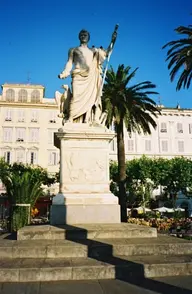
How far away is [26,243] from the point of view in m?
5.09

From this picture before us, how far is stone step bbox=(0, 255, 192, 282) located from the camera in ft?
13.0

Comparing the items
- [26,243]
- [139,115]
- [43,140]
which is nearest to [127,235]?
[26,243]

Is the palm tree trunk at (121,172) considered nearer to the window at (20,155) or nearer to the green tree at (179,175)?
the green tree at (179,175)

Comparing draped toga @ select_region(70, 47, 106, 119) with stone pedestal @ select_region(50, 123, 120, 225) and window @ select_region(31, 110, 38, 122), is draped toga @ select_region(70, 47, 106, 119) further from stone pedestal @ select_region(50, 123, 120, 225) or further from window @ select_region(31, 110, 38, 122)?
window @ select_region(31, 110, 38, 122)

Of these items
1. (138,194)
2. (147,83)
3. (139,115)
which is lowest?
(138,194)

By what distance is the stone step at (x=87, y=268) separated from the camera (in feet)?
13.0

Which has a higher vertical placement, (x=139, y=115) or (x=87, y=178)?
(x=139, y=115)

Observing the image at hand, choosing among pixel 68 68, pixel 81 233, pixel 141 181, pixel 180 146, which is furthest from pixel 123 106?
pixel 180 146

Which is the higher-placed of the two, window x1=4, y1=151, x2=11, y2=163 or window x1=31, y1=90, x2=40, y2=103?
window x1=31, y1=90, x2=40, y2=103

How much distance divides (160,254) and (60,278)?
1937 mm

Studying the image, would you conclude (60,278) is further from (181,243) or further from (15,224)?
(15,224)

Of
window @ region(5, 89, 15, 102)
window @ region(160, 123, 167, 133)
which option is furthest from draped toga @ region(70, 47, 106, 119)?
window @ region(160, 123, 167, 133)

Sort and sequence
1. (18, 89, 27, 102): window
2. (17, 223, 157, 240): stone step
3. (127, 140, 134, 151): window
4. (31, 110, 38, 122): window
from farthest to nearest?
(127, 140, 134, 151): window < (18, 89, 27, 102): window < (31, 110, 38, 122): window < (17, 223, 157, 240): stone step

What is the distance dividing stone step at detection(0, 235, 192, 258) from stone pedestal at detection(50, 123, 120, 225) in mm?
1654
